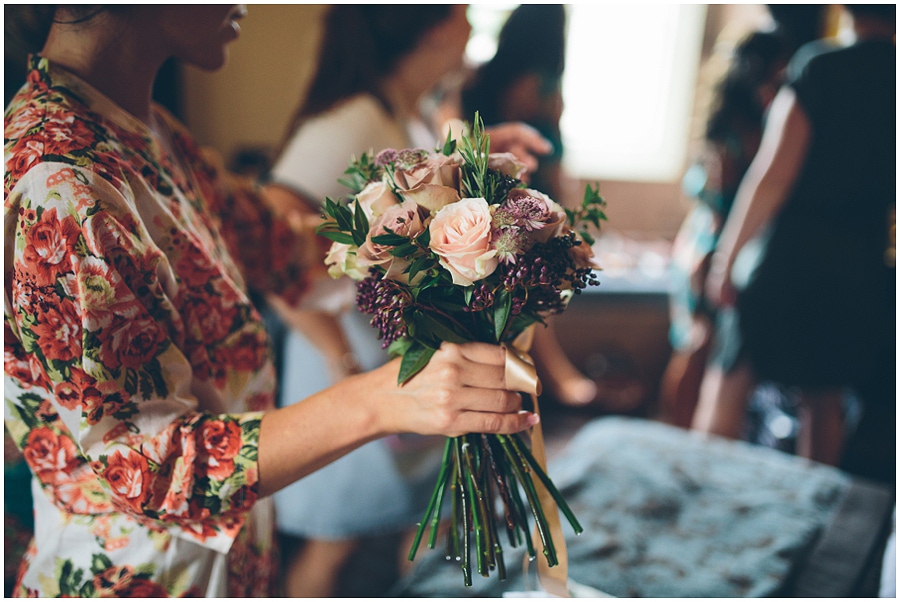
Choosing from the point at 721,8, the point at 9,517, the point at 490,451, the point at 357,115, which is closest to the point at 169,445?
the point at 490,451

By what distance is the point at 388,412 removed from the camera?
2.30ft

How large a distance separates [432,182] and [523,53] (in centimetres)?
187

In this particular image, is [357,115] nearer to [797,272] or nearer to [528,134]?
[528,134]

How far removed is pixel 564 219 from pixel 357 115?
2.54 feet

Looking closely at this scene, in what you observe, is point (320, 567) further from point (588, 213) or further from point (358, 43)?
point (358, 43)

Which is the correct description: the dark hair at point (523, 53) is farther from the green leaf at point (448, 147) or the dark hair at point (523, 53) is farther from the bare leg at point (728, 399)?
the green leaf at point (448, 147)

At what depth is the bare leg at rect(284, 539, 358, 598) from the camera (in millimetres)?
1437

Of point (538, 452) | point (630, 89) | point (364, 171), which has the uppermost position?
point (630, 89)

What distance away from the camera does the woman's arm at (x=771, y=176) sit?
6.12 feet

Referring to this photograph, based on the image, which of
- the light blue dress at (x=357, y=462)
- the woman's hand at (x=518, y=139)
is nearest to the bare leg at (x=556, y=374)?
the light blue dress at (x=357, y=462)

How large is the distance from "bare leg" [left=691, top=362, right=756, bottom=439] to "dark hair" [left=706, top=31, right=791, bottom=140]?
2.98 ft

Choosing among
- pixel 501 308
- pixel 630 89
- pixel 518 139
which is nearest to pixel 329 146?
pixel 518 139

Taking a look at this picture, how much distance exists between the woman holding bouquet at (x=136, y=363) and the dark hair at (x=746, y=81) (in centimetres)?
202

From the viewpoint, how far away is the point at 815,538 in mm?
1217
